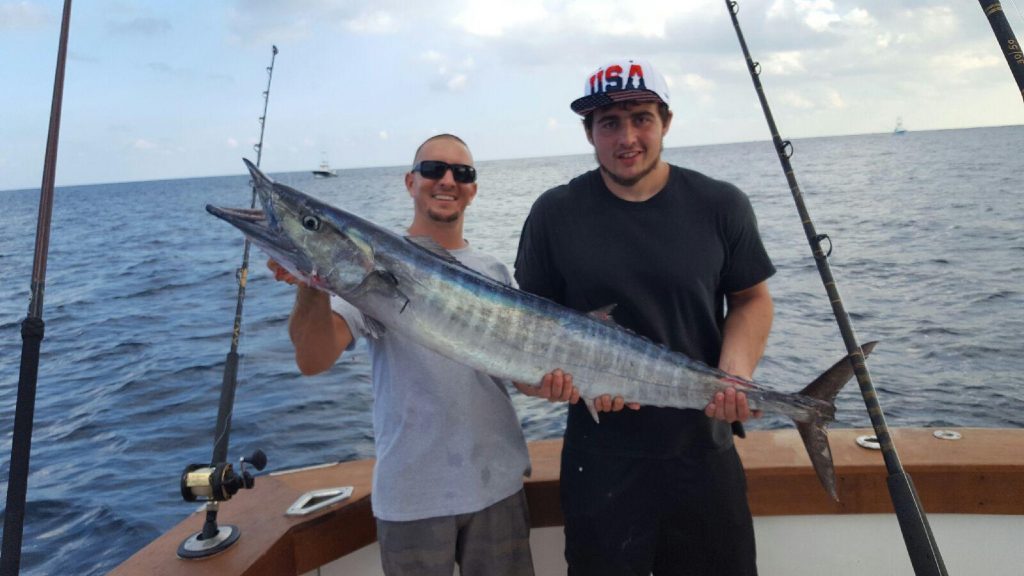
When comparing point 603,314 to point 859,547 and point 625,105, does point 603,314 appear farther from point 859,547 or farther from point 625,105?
point 859,547

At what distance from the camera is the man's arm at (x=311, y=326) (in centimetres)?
252

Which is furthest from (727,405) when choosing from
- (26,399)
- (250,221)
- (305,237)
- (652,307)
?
(26,399)

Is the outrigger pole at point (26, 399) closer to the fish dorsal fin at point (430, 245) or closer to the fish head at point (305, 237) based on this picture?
the fish head at point (305, 237)

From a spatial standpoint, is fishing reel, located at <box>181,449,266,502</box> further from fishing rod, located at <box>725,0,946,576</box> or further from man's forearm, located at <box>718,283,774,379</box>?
fishing rod, located at <box>725,0,946,576</box>

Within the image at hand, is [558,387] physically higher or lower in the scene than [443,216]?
lower

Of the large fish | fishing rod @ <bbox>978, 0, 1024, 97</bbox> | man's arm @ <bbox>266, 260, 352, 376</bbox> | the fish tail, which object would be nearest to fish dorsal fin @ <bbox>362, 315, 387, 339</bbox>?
the large fish

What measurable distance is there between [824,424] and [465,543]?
153 cm

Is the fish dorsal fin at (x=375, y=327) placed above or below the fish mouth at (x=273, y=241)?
below

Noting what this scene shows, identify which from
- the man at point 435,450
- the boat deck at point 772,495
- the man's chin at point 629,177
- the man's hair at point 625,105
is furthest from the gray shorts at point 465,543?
the man's hair at point 625,105

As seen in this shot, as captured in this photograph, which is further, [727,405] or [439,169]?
[439,169]

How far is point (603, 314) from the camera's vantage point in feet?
8.79

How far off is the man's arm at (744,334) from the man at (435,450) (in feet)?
2.18

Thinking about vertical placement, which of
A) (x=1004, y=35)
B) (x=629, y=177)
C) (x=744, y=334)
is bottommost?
(x=744, y=334)

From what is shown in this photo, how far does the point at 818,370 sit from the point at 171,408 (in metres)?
8.44
